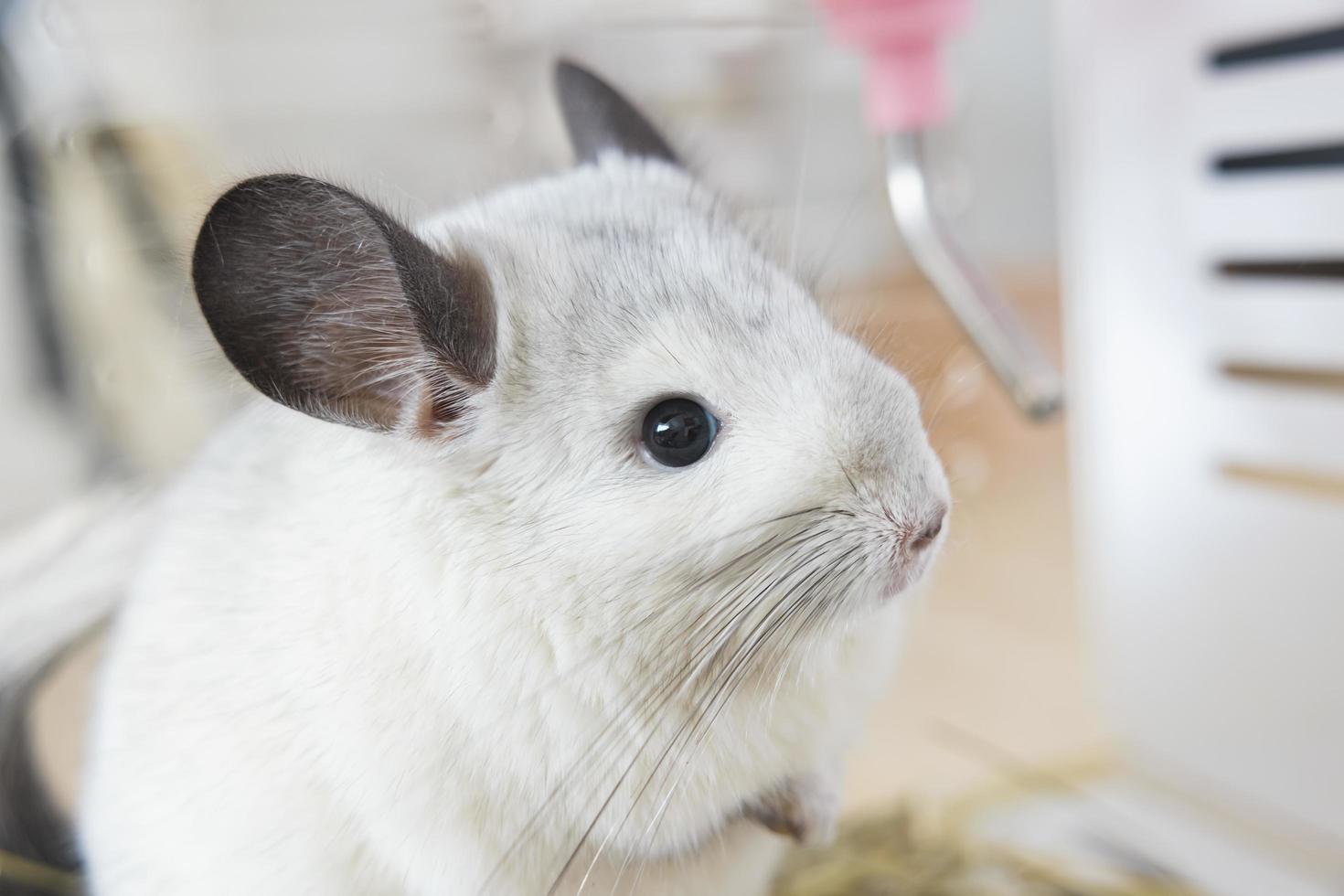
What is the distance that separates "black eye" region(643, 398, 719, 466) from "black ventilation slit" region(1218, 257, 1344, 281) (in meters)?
0.50

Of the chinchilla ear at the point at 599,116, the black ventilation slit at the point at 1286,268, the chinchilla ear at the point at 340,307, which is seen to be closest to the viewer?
the chinchilla ear at the point at 340,307

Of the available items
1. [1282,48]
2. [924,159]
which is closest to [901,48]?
[924,159]

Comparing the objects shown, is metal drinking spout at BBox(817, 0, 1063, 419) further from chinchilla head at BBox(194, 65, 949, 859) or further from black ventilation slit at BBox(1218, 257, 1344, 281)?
chinchilla head at BBox(194, 65, 949, 859)

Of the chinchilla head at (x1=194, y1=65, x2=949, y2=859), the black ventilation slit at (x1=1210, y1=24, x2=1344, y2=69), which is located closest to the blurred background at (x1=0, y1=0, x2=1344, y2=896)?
the black ventilation slit at (x1=1210, y1=24, x2=1344, y2=69)

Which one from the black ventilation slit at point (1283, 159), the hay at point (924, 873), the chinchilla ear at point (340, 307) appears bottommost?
the hay at point (924, 873)

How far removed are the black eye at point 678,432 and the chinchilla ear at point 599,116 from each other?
22 cm

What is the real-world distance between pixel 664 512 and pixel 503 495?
70 mm

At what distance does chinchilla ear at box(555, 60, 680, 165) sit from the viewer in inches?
25.6

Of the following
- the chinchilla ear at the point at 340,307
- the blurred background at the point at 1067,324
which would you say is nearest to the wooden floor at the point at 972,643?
the blurred background at the point at 1067,324

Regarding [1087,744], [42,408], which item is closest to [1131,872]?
[1087,744]

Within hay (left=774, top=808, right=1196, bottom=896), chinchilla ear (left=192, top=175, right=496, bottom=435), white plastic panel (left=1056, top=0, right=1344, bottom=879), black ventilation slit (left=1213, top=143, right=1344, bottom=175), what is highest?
chinchilla ear (left=192, top=175, right=496, bottom=435)

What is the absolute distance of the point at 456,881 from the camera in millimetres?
492

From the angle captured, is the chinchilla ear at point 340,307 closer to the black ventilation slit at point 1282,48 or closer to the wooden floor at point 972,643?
the wooden floor at point 972,643

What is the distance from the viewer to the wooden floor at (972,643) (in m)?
0.77
